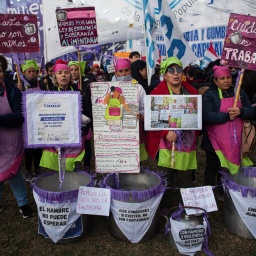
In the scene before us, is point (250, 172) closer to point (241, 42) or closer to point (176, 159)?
point (176, 159)

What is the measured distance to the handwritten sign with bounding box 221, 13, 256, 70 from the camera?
128 inches

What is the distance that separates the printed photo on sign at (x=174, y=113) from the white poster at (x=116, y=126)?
170 mm

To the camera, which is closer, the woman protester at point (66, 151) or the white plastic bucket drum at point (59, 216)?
the white plastic bucket drum at point (59, 216)

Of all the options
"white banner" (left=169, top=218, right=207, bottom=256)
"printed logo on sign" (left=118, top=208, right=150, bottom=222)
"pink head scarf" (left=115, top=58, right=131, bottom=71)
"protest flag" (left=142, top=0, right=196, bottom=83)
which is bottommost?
"white banner" (left=169, top=218, right=207, bottom=256)

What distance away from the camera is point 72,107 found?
3133 mm

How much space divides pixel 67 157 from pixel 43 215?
0.69 meters

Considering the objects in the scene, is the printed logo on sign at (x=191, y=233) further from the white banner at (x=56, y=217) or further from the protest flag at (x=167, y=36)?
the protest flag at (x=167, y=36)

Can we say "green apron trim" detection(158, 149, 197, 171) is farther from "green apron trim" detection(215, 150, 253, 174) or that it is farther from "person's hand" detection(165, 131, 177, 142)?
"green apron trim" detection(215, 150, 253, 174)

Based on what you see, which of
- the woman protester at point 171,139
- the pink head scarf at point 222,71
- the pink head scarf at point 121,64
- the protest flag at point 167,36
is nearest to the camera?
the woman protester at point 171,139

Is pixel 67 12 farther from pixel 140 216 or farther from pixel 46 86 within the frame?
pixel 140 216

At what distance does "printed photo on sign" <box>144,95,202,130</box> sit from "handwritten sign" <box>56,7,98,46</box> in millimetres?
2328

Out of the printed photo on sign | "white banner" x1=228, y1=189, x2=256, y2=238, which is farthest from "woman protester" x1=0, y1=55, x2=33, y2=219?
"white banner" x1=228, y1=189, x2=256, y2=238

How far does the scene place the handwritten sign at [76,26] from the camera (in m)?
4.86

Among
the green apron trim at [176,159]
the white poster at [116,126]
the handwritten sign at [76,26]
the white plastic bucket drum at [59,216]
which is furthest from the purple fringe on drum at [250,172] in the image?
the handwritten sign at [76,26]
